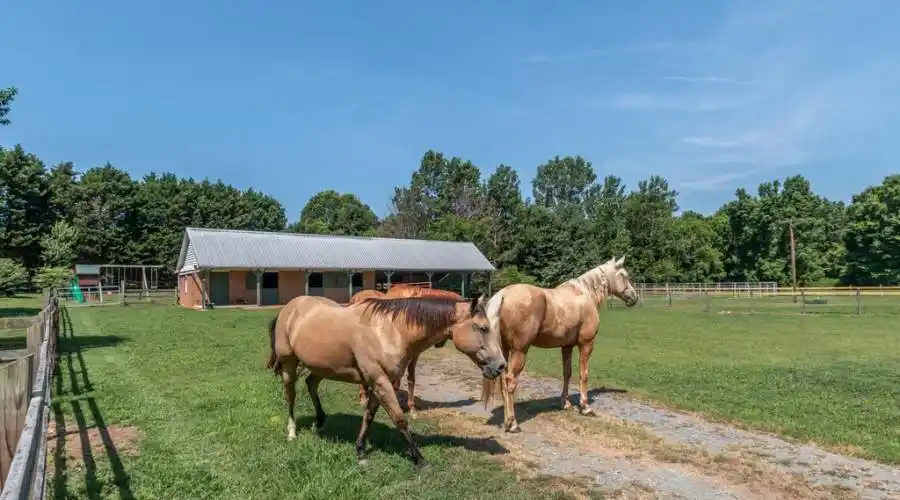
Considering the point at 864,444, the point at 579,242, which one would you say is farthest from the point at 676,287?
the point at 864,444

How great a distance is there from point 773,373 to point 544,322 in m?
6.17

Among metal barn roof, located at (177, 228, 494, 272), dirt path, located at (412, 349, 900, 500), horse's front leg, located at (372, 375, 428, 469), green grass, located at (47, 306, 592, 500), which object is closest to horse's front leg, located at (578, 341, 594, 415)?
dirt path, located at (412, 349, 900, 500)

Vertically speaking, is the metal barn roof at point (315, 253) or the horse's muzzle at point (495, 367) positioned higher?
the metal barn roof at point (315, 253)

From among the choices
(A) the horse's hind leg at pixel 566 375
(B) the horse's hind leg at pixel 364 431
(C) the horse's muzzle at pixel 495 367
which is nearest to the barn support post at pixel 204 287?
(A) the horse's hind leg at pixel 566 375

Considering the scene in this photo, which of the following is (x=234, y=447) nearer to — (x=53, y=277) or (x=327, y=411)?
(x=327, y=411)

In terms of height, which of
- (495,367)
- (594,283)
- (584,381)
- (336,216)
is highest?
(336,216)

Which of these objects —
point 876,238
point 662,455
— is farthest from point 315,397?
point 876,238

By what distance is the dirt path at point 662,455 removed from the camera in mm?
4895

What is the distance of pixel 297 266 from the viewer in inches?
1323

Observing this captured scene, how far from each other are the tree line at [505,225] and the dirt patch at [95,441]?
4042 centimetres

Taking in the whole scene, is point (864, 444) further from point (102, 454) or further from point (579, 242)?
point (579, 242)

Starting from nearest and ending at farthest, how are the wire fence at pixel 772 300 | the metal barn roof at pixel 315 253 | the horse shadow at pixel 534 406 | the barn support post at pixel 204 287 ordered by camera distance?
the horse shadow at pixel 534 406 < the wire fence at pixel 772 300 < the barn support post at pixel 204 287 < the metal barn roof at pixel 315 253

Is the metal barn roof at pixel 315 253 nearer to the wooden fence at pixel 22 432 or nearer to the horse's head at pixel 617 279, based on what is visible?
the horse's head at pixel 617 279

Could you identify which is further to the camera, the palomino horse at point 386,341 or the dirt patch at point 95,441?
the dirt patch at point 95,441
